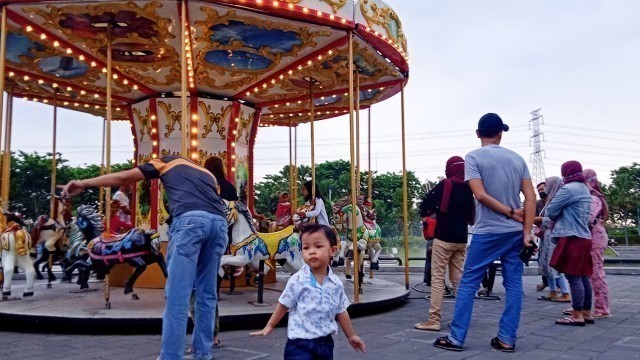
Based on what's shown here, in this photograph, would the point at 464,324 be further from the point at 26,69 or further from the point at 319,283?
the point at 26,69

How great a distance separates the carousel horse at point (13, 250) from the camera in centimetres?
707

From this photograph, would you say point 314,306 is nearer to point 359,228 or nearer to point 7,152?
point 359,228

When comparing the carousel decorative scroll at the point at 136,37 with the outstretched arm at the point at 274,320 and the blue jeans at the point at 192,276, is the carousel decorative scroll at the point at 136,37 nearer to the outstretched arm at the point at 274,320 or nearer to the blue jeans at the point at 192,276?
the blue jeans at the point at 192,276

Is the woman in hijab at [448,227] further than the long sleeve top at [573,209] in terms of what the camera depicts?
No

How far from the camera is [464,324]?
14.7 ft

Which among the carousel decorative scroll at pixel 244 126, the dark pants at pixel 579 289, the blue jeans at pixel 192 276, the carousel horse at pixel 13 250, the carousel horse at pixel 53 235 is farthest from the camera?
the carousel decorative scroll at pixel 244 126

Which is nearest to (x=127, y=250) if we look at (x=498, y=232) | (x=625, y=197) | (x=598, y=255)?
(x=498, y=232)

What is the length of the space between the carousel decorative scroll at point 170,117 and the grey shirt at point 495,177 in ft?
24.4

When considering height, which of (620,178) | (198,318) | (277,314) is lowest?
(198,318)

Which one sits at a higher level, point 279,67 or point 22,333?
point 279,67

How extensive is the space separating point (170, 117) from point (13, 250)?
434 centimetres

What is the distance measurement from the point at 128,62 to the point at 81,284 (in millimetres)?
4055

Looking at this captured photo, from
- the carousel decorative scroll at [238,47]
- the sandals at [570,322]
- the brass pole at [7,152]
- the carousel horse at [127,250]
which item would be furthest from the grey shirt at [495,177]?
the brass pole at [7,152]

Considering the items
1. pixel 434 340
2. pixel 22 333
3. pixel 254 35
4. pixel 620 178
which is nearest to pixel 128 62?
pixel 254 35
